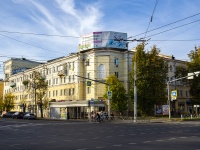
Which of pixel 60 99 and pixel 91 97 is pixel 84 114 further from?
pixel 60 99

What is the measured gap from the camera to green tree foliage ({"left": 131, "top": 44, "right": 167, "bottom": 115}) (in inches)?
2052

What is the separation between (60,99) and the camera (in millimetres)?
69188

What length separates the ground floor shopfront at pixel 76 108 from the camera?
2205 inches

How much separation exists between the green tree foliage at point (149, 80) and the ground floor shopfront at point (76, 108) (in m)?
8.58

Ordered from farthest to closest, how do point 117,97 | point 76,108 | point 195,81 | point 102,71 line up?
point 102,71 → point 76,108 → point 195,81 → point 117,97

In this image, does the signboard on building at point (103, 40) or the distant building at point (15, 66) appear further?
the distant building at point (15, 66)

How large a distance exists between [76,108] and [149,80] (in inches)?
663

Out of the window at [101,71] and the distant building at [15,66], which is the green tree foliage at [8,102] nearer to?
the distant building at [15,66]

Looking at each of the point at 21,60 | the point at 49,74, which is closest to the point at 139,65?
the point at 49,74

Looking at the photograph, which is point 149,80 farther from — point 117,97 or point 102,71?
point 102,71

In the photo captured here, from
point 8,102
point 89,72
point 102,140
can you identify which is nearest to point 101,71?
point 89,72

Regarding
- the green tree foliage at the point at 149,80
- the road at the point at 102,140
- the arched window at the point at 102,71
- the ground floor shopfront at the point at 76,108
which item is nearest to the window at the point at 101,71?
the arched window at the point at 102,71

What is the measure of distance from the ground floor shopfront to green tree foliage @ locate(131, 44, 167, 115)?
8.58m

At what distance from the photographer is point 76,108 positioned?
59469 mm
